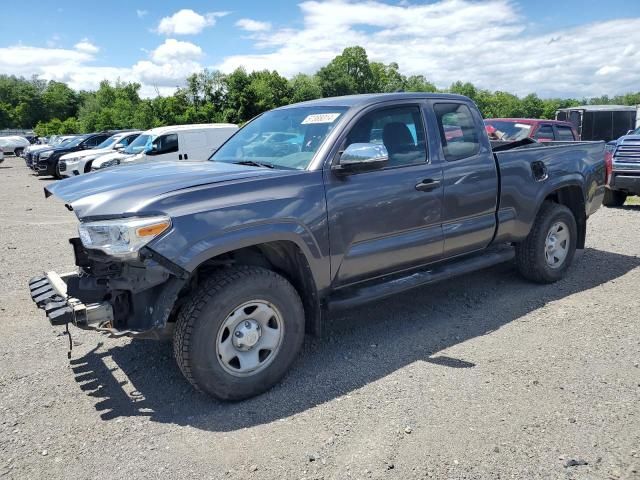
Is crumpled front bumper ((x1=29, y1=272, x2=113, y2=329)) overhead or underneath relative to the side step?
overhead

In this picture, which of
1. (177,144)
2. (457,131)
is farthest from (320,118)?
(177,144)

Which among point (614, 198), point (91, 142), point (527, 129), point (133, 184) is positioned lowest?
point (614, 198)

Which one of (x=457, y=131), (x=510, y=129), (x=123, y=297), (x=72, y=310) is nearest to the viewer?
(x=72, y=310)

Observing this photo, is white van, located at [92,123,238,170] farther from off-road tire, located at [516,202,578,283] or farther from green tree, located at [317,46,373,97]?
green tree, located at [317,46,373,97]

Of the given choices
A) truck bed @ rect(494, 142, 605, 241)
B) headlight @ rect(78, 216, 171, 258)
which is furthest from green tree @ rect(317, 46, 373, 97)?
headlight @ rect(78, 216, 171, 258)

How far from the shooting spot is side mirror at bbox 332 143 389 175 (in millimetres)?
3750

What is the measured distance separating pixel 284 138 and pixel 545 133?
31.0ft

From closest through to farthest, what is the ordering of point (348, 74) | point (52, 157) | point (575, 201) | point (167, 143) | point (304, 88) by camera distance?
1. point (575, 201)
2. point (167, 143)
3. point (52, 157)
4. point (304, 88)
5. point (348, 74)

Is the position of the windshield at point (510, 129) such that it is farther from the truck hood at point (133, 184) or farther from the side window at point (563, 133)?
the truck hood at point (133, 184)

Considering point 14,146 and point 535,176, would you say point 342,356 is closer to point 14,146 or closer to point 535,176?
point 535,176

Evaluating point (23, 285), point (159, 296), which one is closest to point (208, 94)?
point (23, 285)

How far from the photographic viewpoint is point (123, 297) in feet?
10.9

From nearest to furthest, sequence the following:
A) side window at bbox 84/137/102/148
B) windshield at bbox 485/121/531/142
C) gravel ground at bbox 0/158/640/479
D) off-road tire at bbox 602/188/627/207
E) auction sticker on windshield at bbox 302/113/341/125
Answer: gravel ground at bbox 0/158/640/479 → auction sticker on windshield at bbox 302/113/341/125 → off-road tire at bbox 602/188/627/207 → windshield at bbox 485/121/531/142 → side window at bbox 84/137/102/148

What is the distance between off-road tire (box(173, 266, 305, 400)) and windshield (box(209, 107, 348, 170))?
917 mm
